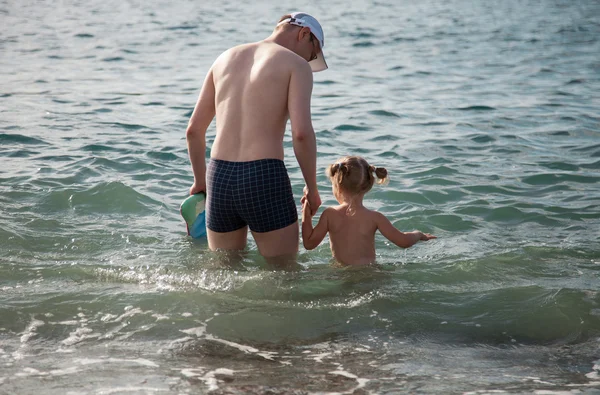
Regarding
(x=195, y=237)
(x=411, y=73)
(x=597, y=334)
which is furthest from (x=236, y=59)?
(x=411, y=73)

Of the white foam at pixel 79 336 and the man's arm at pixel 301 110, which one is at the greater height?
the man's arm at pixel 301 110

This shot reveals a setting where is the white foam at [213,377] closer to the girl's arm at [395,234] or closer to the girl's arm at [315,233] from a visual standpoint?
the girl's arm at [315,233]

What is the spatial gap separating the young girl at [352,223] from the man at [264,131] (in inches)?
10.9

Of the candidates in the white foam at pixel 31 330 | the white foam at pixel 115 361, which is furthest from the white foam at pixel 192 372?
the white foam at pixel 31 330

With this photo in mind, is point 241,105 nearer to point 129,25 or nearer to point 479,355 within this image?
point 479,355

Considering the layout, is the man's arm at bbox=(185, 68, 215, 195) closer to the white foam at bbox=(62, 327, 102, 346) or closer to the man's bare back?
the man's bare back

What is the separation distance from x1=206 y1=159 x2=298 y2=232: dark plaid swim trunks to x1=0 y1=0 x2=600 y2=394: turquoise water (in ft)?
1.53

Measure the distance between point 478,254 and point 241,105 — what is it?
2379 millimetres

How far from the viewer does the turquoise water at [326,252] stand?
13.8 ft

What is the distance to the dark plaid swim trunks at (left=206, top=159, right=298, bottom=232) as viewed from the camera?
4.92 m

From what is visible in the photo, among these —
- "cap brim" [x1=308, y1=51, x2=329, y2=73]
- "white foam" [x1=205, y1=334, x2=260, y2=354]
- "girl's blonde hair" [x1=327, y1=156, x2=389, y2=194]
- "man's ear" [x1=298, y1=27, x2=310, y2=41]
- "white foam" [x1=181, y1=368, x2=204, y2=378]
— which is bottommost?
"white foam" [x1=205, y1=334, x2=260, y2=354]

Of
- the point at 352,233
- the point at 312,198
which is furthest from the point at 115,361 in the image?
the point at 352,233

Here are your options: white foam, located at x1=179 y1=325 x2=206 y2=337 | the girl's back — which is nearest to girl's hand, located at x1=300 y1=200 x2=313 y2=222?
the girl's back

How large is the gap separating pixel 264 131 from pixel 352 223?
3.09ft
